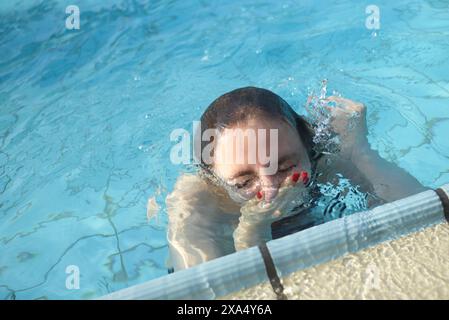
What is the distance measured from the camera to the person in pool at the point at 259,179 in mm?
2445

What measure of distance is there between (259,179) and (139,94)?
10.2ft

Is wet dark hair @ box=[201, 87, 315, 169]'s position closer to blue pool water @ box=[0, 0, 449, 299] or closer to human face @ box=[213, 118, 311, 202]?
human face @ box=[213, 118, 311, 202]

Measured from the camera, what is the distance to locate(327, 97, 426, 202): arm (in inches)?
112

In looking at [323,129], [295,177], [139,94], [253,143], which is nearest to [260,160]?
[253,143]

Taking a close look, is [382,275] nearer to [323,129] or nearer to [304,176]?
[304,176]

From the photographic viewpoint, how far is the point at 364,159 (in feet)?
10.2

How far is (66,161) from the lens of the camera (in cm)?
441

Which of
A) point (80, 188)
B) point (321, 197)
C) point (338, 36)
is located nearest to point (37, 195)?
point (80, 188)

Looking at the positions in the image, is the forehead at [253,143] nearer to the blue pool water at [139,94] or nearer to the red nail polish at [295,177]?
Answer: the red nail polish at [295,177]

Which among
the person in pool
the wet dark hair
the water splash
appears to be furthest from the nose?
the water splash

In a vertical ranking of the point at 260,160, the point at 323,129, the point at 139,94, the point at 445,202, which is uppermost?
the point at 445,202

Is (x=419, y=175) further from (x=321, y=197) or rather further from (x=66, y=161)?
(x=66, y=161)

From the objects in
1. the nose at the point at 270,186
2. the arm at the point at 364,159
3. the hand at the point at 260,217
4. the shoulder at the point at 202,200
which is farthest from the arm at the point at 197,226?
the arm at the point at 364,159
